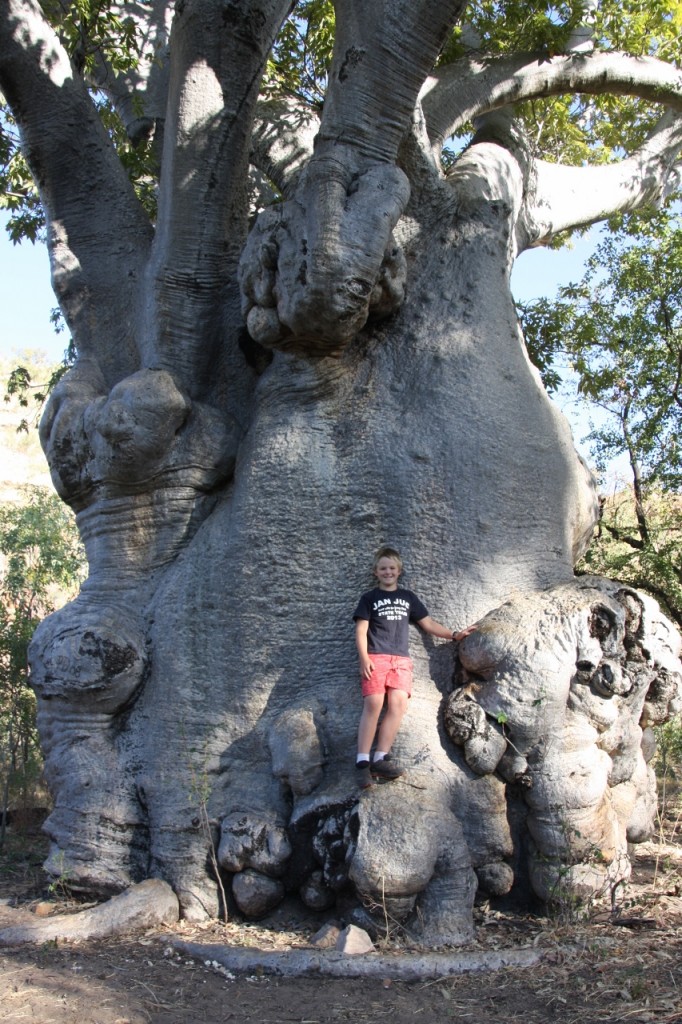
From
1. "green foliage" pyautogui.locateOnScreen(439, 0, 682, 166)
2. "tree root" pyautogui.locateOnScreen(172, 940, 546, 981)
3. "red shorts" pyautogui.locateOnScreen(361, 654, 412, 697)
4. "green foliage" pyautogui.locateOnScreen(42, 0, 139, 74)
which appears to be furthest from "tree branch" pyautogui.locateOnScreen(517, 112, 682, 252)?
"tree root" pyautogui.locateOnScreen(172, 940, 546, 981)

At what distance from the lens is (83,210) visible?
6172 millimetres

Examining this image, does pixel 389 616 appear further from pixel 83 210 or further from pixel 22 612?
pixel 22 612

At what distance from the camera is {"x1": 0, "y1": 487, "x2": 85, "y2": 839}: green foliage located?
27.9 ft

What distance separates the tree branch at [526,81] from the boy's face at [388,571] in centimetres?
334

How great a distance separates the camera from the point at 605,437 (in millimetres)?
10156

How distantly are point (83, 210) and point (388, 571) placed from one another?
3235 mm

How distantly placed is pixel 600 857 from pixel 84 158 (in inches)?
200

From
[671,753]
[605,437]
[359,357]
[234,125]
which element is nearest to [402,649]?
[359,357]

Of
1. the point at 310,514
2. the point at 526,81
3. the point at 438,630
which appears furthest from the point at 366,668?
the point at 526,81

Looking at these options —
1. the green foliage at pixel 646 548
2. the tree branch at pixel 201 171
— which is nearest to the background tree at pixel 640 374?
the green foliage at pixel 646 548

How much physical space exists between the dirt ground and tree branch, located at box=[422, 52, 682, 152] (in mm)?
5079

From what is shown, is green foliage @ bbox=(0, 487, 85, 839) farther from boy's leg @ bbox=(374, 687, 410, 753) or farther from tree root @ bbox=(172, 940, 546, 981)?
boy's leg @ bbox=(374, 687, 410, 753)

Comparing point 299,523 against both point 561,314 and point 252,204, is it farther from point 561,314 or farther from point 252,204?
point 561,314

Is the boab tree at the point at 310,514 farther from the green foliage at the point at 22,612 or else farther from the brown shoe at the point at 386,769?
the green foliage at the point at 22,612
